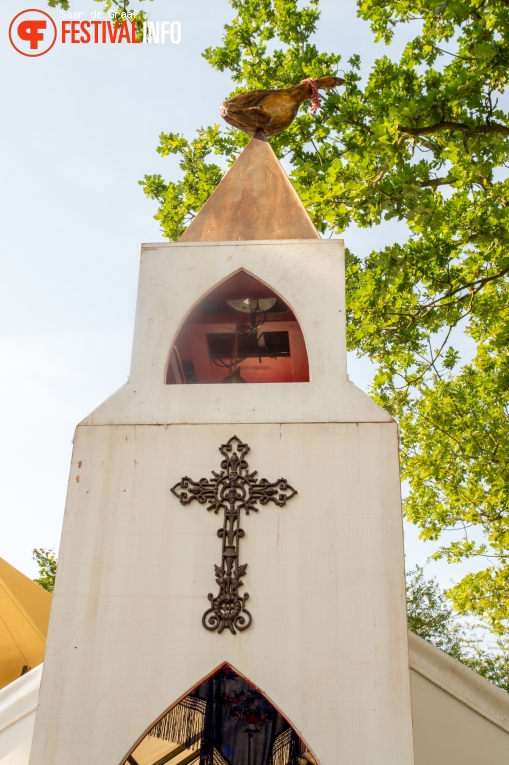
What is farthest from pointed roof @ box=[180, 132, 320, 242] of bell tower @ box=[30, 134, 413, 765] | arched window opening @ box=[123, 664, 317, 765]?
arched window opening @ box=[123, 664, 317, 765]

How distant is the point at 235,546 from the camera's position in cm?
431

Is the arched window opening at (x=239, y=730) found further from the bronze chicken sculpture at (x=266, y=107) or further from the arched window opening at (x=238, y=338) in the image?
the bronze chicken sculpture at (x=266, y=107)

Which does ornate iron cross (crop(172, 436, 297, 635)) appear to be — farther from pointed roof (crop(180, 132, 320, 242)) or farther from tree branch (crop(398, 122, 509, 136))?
tree branch (crop(398, 122, 509, 136))

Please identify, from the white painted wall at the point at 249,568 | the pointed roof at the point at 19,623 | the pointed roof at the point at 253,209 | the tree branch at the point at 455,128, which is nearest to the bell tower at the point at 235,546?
the white painted wall at the point at 249,568

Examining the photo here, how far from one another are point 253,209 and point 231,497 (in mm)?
2578

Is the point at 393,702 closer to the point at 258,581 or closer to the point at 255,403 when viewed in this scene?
the point at 258,581

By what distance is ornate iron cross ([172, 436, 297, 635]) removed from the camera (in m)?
4.19

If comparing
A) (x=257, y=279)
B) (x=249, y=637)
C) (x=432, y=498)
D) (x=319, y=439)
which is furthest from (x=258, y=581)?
(x=432, y=498)

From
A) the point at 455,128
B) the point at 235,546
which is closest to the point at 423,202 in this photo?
the point at 455,128

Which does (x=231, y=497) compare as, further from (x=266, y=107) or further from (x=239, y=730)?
(x=266, y=107)

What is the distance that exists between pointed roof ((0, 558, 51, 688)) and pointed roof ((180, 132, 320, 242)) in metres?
5.46

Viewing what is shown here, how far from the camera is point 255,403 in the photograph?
15.5 feet

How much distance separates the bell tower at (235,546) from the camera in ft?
12.8

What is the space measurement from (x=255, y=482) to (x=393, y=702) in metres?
1.47
